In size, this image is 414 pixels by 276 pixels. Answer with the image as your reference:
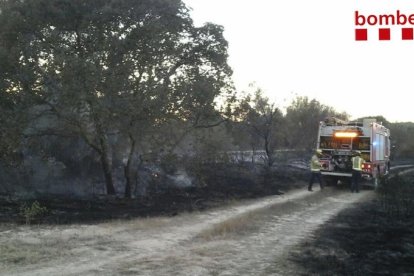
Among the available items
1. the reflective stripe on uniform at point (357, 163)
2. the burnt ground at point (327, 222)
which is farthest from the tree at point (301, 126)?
the burnt ground at point (327, 222)

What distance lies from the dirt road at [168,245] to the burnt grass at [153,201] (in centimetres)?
116

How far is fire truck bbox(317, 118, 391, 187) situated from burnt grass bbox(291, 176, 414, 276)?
16.1ft

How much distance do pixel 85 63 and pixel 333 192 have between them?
12.6 metres

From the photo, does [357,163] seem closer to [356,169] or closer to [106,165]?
[356,169]

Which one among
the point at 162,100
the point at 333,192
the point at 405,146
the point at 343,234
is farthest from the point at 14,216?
the point at 405,146

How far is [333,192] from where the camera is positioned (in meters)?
20.2

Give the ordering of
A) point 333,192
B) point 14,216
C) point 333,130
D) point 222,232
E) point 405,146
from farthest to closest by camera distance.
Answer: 1. point 405,146
2. point 333,130
3. point 333,192
4. point 14,216
5. point 222,232

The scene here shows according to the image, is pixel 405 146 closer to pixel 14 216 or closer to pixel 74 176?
pixel 74 176

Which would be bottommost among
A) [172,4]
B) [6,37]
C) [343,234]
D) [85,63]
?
[343,234]

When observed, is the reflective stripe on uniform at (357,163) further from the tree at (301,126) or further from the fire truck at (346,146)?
the tree at (301,126)

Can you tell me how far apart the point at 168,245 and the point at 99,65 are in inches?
269

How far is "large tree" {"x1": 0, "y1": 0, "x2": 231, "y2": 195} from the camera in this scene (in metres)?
13.8

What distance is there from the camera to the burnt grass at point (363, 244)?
27.2 feet

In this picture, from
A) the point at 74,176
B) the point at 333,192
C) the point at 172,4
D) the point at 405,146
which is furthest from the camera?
the point at 405,146
